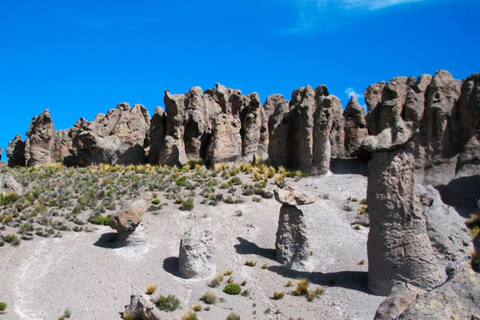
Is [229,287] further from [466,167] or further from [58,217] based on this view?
[466,167]

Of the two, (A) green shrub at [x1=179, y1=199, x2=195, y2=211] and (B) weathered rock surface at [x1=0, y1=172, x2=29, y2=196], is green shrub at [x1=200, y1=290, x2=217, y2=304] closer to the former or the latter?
(A) green shrub at [x1=179, y1=199, x2=195, y2=211]

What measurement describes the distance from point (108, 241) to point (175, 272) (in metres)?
3.85

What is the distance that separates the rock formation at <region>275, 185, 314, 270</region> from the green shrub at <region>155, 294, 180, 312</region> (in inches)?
213

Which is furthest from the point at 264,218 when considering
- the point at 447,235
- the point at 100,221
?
the point at 447,235

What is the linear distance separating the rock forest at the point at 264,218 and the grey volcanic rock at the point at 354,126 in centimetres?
9

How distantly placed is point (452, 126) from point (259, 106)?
49.1ft

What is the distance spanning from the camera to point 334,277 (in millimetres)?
19156

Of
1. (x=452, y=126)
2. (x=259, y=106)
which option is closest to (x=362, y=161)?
(x=452, y=126)

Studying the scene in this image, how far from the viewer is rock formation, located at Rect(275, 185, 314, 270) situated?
20.3m

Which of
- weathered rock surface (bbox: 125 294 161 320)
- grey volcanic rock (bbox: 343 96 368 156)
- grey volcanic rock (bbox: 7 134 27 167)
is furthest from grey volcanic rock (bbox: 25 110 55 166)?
weathered rock surface (bbox: 125 294 161 320)

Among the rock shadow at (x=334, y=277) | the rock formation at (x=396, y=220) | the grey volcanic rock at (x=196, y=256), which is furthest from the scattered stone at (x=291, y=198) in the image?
the rock formation at (x=396, y=220)

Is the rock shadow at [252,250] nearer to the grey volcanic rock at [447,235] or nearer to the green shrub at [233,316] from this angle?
the green shrub at [233,316]

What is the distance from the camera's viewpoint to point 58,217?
24156 mm

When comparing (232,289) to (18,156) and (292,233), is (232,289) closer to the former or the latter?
(292,233)
